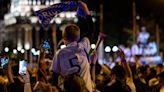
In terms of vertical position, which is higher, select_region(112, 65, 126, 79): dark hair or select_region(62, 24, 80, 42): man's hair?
select_region(62, 24, 80, 42): man's hair

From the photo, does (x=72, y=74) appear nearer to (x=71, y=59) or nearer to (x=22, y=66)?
(x=71, y=59)

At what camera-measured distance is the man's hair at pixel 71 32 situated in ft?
28.3

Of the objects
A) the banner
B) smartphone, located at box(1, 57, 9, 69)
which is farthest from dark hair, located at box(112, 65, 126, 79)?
smartphone, located at box(1, 57, 9, 69)

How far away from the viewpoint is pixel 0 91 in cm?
1016

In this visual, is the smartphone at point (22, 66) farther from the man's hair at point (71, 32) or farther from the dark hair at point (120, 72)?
the man's hair at point (71, 32)

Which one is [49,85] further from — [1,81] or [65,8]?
[65,8]

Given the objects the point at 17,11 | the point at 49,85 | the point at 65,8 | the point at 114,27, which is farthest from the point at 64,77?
the point at 114,27

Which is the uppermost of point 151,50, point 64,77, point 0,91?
point 64,77

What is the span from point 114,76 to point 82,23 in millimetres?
1307

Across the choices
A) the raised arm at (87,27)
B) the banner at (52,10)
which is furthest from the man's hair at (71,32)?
the banner at (52,10)

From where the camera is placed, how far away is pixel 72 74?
841 cm

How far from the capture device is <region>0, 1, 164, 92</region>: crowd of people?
8.63 meters

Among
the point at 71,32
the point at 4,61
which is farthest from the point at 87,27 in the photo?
the point at 4,61

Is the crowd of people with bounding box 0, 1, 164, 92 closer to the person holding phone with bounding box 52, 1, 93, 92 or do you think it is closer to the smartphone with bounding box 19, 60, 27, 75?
the person holding phone with bounding box 52, 1, 93, 92
